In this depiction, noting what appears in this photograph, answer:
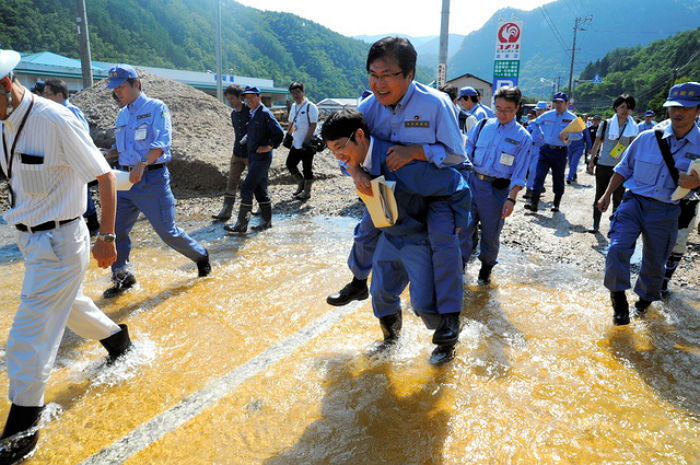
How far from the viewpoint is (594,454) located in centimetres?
235

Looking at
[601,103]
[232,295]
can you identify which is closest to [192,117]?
[232,295]

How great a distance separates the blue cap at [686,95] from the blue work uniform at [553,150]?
465 cm

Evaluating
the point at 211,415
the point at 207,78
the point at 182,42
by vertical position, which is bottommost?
the point at 211,415

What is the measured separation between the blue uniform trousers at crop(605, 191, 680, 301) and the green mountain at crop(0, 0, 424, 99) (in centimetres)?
7144

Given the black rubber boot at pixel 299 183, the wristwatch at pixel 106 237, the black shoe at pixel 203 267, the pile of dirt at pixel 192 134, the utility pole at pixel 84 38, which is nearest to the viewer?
the wristwatch at pixel 106 237

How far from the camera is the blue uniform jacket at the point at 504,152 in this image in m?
4.43

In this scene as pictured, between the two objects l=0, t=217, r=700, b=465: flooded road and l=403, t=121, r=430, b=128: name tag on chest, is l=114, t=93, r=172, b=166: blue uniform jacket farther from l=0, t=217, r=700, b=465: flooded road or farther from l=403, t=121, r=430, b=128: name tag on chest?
l=403, t=121, r=430, b=128: name tag on chest

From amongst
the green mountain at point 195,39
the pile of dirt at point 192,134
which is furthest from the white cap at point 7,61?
the green mountain at point 195,39

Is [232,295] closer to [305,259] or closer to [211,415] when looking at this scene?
[305,259]

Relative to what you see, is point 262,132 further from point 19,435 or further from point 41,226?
point 19,435

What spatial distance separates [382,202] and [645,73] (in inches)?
3400

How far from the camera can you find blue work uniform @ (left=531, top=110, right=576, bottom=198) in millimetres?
8141

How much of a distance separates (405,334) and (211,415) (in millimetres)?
1612

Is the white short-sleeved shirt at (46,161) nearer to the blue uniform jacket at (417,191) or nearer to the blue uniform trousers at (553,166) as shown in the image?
the blue uniform jacket at (417,191)
